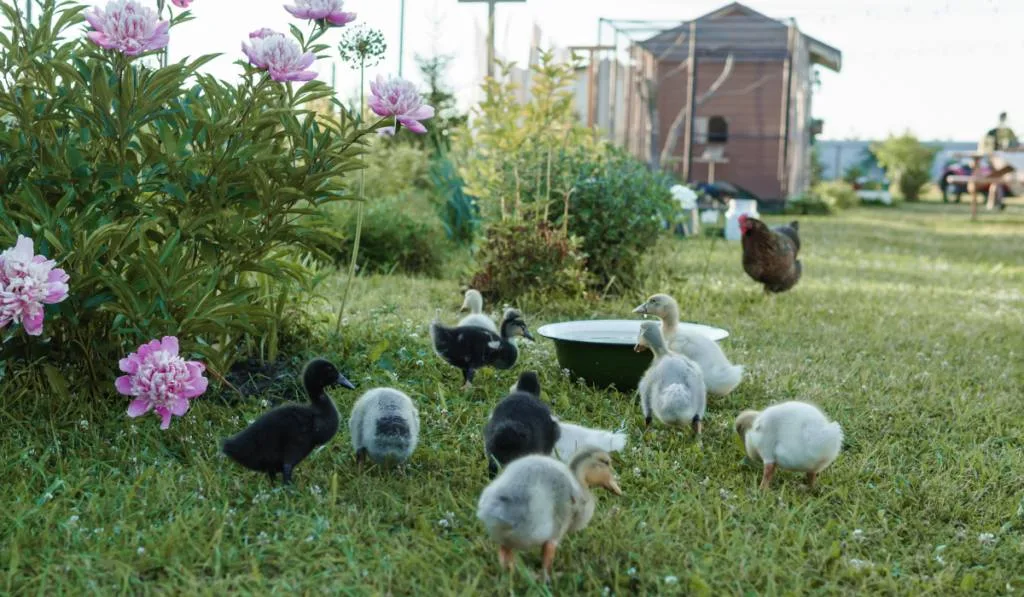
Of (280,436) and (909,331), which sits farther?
(909,331)

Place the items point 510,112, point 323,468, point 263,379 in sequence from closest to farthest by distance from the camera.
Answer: point 323,468 < point 263,379 < point 510,112

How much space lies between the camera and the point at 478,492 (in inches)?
125

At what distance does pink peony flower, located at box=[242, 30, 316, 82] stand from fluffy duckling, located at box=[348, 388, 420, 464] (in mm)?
1210

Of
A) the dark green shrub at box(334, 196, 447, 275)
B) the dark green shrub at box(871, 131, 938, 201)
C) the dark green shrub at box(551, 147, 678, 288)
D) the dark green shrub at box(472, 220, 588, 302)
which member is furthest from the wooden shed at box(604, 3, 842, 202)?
the dark green shrub at box(472, 220, 588, 302)

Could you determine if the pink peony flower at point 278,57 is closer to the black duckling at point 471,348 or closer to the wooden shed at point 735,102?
the black duckling at point 471,348

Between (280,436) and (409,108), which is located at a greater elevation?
(409,108)

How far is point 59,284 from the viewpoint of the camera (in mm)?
3053

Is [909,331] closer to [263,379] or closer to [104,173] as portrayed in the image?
[263,379]

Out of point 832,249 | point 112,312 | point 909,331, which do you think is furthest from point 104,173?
point 832,249

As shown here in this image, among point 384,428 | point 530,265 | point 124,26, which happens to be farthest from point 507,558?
point 530,265

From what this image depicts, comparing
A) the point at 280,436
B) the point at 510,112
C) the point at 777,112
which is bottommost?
the point at 280,436

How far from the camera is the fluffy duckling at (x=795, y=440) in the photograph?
322cm

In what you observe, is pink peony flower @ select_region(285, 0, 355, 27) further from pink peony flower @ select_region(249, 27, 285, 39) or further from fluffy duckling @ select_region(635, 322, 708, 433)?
fluffy duckling @ select_region(635, 322, 708, 433)

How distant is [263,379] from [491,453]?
1475mm
